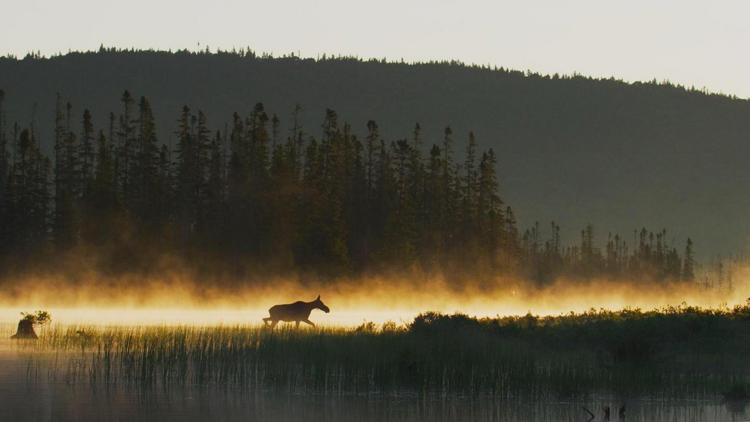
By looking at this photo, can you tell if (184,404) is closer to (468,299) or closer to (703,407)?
(703,407)

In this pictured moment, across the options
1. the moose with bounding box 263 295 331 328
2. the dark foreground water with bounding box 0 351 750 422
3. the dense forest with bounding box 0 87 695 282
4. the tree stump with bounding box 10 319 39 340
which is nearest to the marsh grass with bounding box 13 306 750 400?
the dark foreground water with bounding box 0 351 750 422

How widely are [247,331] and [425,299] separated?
198 ft

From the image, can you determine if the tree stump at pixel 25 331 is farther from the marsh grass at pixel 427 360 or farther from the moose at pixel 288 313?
the moose at pixel 288 313

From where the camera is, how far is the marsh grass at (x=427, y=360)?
36.1m

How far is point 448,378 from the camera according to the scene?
120 feet

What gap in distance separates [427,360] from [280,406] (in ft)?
17.9

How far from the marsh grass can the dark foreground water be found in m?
0.78

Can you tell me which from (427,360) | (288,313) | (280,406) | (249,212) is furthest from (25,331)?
(249,212)

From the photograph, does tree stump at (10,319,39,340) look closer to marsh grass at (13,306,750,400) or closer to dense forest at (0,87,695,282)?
marsh grass at (13,306,750,400)

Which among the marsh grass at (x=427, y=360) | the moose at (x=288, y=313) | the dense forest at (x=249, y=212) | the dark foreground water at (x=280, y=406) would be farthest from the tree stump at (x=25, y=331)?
the dense forest at (x=249, y=212)

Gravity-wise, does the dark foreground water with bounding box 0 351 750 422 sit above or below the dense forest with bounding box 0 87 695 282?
below

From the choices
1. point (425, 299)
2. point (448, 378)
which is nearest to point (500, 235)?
point (425, 299)

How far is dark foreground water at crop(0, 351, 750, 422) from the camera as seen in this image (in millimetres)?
31391

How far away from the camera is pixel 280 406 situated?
108ft
